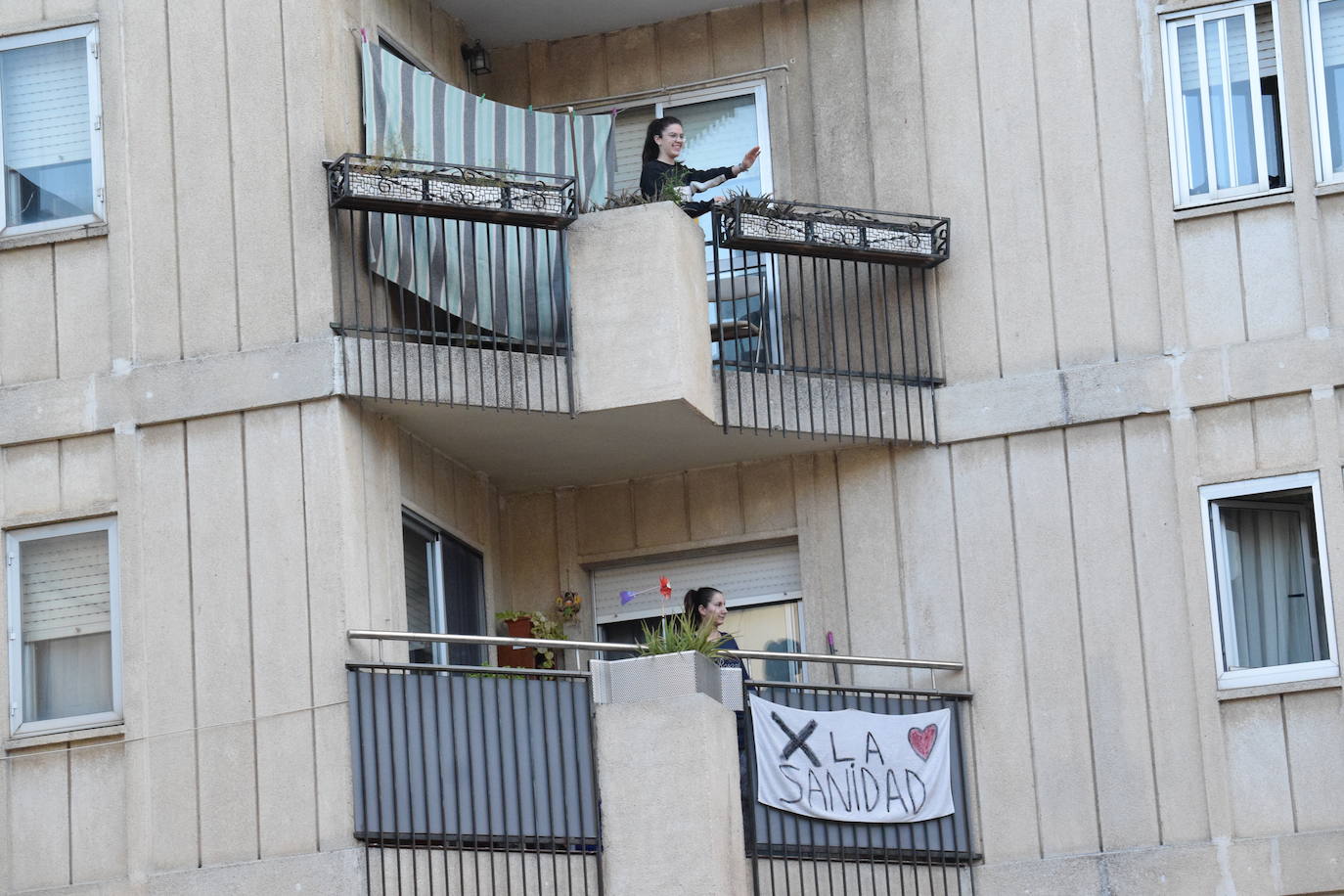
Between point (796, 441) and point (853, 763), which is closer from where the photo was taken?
point (853, 763)

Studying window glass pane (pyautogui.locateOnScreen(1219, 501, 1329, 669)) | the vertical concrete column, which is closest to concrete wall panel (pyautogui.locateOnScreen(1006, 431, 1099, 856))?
window glass pane (pyautogui.locateOnScreen(1219, 501, 1329, 669))

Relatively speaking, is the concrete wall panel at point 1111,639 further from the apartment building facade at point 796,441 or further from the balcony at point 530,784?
the balcony at point 530,784

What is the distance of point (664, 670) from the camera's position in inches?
675

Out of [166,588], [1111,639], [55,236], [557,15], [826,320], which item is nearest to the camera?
[166,588]

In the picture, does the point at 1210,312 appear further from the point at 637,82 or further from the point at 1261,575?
the point at 637,82

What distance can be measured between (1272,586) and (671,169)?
17.6 feet

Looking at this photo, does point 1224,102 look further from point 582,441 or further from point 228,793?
point 228,793

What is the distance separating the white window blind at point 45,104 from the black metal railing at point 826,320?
4.74 meters

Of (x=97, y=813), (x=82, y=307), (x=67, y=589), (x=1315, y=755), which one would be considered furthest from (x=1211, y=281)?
(x=97, y=813)

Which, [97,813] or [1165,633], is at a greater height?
[1165,633]

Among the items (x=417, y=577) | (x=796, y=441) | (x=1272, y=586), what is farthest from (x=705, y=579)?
(x=1272, y=586)

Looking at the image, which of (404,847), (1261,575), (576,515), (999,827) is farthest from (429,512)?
(1261,575)

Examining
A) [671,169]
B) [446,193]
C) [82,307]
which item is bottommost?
[82,307]

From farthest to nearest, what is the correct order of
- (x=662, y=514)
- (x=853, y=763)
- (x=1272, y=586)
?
(x=662, y=514) → (x=1272, y=586) → (x=853, y=763)
